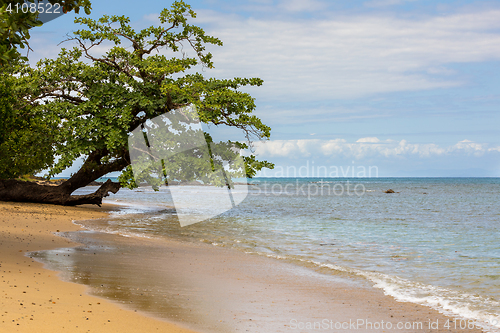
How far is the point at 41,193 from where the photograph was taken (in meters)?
22.1

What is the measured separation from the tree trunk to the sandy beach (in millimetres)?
12045

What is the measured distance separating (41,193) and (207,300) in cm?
1859

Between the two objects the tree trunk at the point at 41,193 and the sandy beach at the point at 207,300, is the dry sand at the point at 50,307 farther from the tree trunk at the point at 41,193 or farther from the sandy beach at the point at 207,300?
the tree trunk at the point at 41,193

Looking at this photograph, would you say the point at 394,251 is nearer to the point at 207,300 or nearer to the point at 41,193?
the point at 207,300

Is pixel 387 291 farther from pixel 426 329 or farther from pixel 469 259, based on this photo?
pixel 469 259

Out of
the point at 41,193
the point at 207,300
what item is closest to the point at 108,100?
the point at 41,193

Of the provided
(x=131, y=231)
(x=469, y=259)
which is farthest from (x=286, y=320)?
(x=131, y=231)

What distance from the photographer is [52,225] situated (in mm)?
14375

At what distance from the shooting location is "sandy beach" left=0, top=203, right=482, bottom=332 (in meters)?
5.20

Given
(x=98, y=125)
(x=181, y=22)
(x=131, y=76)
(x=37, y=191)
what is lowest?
(x=37, y=191)

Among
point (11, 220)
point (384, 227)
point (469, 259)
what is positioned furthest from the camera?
point (384, 227)

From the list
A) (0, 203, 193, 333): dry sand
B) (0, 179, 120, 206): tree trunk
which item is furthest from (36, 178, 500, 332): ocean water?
(0, 179, 120, 206): tree trunk

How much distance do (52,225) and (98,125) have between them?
6350 millimetres

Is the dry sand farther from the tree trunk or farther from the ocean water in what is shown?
the tree trunk
